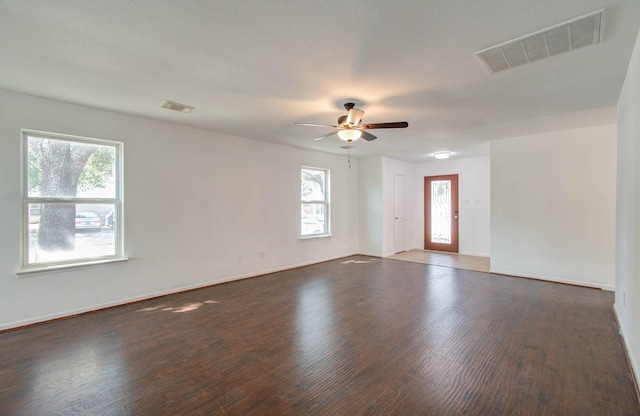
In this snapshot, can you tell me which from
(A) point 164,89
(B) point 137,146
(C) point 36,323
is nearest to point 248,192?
(B) point 137,146

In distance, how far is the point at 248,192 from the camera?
5266 millimetres

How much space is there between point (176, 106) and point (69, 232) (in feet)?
6.65

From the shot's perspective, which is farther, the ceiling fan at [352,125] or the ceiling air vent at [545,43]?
the ceiling fan at [352,125]

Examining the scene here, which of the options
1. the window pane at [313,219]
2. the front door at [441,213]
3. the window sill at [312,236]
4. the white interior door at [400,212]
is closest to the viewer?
the window sill at [312,236]

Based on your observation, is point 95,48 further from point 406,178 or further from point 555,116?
point 406,178

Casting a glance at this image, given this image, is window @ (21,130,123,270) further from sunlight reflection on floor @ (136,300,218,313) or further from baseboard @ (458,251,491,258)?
baseboard @ (458,251,491,258)

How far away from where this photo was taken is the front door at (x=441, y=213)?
306 inches

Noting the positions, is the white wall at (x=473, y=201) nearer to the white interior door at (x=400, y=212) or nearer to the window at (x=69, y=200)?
the white interior door at (x=400, y=212)

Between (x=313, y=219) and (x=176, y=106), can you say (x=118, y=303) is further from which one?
(x=313, y=219)

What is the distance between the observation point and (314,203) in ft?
21.6

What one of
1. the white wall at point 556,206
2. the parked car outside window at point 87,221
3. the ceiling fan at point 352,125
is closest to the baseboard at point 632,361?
the white wall at point 556,206

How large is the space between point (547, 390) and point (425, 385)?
2.81ft

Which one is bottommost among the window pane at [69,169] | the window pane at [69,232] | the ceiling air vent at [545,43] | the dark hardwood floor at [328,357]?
the dark hardwood floor at [328,357]

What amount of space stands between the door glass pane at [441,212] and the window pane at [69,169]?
7408mm
